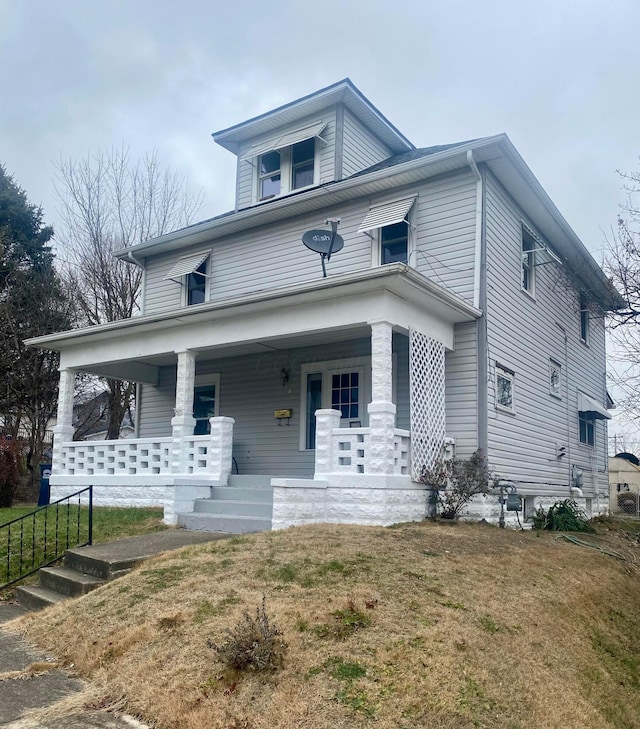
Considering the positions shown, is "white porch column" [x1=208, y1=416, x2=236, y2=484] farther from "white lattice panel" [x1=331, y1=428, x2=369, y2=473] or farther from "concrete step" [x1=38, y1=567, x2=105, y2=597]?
"concrete step" [x1=38, y1=567, x2=105, y2=597]

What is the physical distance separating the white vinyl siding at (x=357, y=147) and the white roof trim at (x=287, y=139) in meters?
0.59

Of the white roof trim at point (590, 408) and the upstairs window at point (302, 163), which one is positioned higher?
the upstairs window at point (302, 163)

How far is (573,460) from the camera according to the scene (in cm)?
1483

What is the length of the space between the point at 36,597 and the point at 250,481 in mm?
4163

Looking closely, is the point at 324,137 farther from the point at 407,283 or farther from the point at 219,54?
the point at 407,283

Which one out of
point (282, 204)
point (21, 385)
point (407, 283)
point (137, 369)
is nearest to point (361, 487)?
point (407, 283)

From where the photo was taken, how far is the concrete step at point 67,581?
6848 millimetres

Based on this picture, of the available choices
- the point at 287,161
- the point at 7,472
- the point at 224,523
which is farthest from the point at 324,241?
the point at 7,472

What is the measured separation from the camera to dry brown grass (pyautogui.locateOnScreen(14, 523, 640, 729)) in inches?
150

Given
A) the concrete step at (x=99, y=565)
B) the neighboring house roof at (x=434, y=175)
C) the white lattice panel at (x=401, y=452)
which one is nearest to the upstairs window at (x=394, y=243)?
the neighboring house roof at (x=434, y=175)

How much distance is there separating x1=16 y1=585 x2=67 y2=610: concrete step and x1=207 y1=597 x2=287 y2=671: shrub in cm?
324

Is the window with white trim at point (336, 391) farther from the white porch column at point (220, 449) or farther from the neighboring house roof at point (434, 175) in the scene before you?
the neighboring house roof at point (434, 175)

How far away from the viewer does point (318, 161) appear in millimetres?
13914

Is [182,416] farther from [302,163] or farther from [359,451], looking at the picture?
[302,163]
